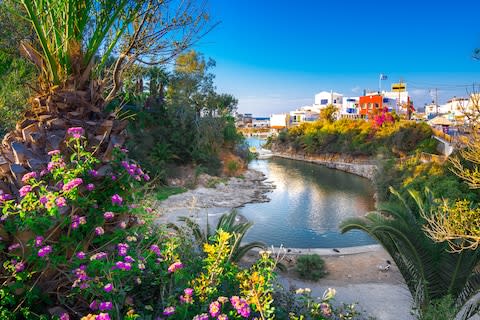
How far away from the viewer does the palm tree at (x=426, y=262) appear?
200 inches

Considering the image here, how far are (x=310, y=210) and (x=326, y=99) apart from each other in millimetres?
80792

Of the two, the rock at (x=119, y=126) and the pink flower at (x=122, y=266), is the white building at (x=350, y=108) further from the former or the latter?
the pink flower at (x=122, y=266)

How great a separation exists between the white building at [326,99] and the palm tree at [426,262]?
254 feet

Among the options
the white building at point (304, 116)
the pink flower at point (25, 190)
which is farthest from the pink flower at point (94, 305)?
the white building at point (304, 116)

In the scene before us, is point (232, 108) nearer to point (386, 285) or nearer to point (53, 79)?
point (386, 285)

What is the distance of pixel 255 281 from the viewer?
2137 mm

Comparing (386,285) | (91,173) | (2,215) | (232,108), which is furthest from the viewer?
(232,108)

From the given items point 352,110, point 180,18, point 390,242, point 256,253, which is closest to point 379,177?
point 256,253

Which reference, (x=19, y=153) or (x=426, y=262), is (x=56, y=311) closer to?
(x=19, y=153)

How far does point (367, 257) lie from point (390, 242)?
3230 mm

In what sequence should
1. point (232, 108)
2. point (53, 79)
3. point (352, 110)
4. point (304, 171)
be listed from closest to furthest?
point (53, 79)
point (232, 108)
point (304, 171)
point (352, 110)

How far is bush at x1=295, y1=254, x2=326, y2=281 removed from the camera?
716 cm

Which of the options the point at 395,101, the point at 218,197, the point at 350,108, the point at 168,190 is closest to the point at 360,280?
the point at 218,197

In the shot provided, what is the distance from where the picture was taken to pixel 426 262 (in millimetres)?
5309
